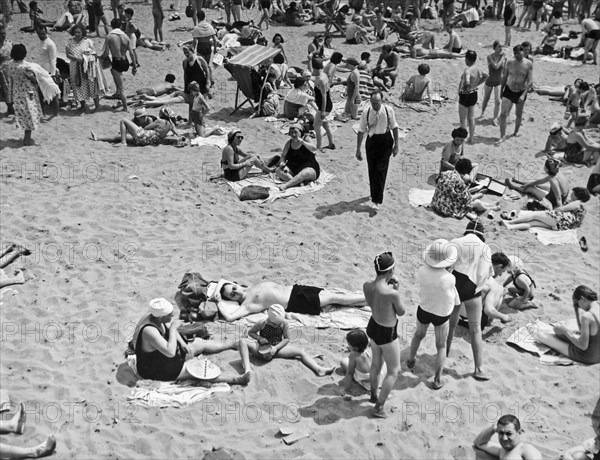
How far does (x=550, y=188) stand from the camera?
10.8 metres

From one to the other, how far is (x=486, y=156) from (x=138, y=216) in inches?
252

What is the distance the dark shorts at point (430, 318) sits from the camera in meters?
6.64

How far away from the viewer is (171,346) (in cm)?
655

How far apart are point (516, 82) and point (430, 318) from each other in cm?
756

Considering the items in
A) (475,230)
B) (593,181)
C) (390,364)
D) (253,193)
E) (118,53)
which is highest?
(118,53)

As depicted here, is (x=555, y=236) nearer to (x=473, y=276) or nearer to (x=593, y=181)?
(x=593, y=181)

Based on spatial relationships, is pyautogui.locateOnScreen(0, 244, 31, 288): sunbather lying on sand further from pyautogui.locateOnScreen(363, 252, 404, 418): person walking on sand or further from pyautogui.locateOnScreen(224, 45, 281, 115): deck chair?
pyautogui.locateOnScreen(224, 45, 281, 115): deck chair

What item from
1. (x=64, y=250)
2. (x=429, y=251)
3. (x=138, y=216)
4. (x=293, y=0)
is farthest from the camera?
(x=293, y=0)

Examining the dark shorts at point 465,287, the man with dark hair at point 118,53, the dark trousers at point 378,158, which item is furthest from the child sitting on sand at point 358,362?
the man with dark hair at point 118,53

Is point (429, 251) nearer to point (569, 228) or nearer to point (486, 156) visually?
point (569, 228)

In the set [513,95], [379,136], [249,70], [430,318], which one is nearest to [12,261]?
[379,136]

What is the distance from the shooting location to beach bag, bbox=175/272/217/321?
786 centimetres

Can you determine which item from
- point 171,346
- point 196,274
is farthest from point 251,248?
point 171,346

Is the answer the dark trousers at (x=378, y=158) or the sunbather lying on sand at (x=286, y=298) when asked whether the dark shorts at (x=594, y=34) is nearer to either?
the dark trousers at (x=378, y=158)
